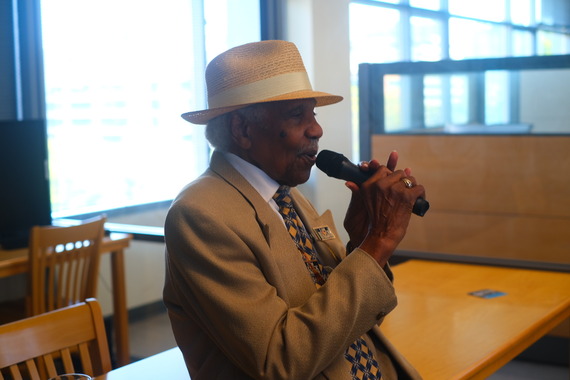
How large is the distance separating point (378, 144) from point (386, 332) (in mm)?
1889

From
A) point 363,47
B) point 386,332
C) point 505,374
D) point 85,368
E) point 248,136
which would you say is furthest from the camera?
point 363,47

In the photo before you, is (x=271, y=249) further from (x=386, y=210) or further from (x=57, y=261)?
(x=57, y=261)

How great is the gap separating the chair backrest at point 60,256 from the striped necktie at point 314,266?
179 cm

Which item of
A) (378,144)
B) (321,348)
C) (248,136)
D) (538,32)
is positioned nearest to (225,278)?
(321,348)

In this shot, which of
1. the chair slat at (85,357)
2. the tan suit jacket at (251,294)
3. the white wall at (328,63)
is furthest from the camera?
the white wall at (328,63)

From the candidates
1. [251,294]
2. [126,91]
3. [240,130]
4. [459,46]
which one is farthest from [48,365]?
[459,46]

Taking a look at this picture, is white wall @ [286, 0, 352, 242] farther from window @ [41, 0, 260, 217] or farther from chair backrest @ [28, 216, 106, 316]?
chair backrest @ [28, 216, 106, 316]

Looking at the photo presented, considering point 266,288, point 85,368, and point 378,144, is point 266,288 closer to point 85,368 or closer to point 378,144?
point 85,368

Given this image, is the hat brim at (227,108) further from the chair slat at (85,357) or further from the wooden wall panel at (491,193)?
the wooden wall panel at (491,193)

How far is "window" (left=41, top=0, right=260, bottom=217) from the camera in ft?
13.3

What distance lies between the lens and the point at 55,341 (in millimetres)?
1486

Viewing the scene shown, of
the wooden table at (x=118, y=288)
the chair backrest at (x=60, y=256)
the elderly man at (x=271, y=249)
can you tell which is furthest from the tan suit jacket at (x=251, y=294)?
the wooden table at (x=118, y=288)

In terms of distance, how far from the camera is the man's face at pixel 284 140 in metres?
1.42

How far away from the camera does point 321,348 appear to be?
1.21 metres
